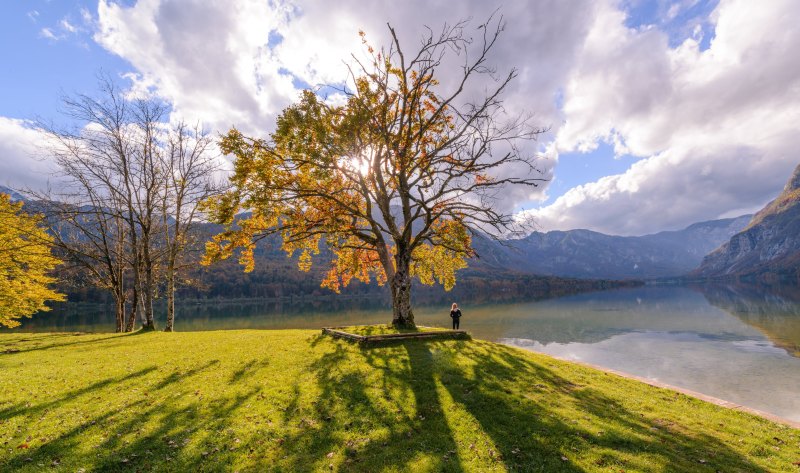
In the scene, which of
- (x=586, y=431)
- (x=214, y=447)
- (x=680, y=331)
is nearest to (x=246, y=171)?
(x=214, y=447)

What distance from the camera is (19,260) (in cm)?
3092

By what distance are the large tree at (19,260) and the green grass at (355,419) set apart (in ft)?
43.7

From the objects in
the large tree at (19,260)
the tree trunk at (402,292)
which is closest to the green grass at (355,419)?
the tree trunk at (402,292)

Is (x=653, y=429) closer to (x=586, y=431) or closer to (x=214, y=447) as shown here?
(x=586, y=431)

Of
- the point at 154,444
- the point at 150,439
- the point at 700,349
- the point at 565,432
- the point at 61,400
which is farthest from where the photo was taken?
the point at 700,349

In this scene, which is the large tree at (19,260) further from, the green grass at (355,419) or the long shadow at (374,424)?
the long shadow at (374,424)

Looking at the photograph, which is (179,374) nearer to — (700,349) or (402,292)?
(402,292)

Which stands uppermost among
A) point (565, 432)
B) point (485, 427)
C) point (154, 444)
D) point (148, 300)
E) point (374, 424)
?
point (148, 300)

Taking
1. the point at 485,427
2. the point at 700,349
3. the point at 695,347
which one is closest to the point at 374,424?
the point at 485,427

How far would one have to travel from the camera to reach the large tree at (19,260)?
2867cm

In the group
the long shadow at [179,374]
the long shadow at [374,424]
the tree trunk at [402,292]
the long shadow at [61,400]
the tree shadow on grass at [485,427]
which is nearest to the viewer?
the long shadow at [374,424]

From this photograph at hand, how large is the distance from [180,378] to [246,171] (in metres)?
13.5

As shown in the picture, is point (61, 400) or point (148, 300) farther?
point (148, 300)

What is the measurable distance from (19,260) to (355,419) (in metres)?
35.6
